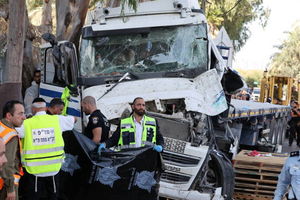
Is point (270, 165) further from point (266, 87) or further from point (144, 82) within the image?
point (266, 87)

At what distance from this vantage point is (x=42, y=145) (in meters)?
6.36

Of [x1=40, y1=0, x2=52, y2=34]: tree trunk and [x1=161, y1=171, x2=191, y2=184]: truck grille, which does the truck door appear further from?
[x1=40, y1=0, x2=52, y2=34]: tree trunk

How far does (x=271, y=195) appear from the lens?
9.91 m

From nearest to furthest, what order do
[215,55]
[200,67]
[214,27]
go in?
[200,67] < [215,55] < [214,27]

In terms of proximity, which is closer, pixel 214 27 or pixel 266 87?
pixel 266 87

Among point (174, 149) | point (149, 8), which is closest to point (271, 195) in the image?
point (174, 149)

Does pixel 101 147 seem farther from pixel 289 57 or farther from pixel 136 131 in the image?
pixel 289 57

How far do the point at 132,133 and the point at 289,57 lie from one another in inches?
2291

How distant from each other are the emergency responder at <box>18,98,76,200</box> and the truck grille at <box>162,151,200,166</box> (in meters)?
2.33

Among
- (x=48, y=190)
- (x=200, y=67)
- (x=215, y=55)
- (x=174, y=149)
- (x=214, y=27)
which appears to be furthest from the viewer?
(x=214, y=27)

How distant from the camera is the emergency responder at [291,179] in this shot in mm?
6102

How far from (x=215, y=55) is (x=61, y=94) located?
2684 mm

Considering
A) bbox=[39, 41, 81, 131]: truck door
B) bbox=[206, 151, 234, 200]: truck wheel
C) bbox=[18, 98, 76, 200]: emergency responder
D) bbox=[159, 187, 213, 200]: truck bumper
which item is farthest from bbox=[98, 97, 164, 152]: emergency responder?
bbox=[39, 41, 81, 131]: truck door

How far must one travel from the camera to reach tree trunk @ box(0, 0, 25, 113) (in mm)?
9876
